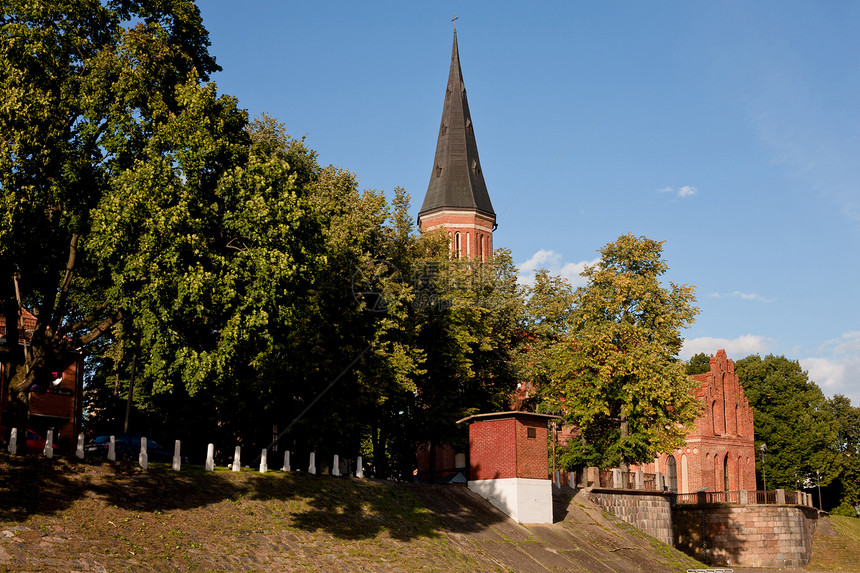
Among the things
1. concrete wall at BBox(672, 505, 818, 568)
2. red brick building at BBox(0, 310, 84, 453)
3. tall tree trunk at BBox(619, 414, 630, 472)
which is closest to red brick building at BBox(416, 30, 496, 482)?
concrete wall at BBox(672, 505, 818, 568)

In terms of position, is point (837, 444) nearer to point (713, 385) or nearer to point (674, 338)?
point (713, 385)

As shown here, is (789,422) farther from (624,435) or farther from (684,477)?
(624,435)

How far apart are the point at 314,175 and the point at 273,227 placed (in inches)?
882

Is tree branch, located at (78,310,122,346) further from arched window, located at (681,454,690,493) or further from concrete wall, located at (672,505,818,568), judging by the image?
arched window, located at (681,454,690,493)

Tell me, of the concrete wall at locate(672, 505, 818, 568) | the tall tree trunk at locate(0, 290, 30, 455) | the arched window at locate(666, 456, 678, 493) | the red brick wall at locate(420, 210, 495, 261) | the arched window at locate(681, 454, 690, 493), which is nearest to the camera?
the tall tree trunk at locate(0, 290, 30, 455)

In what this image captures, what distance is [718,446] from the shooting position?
65562mm

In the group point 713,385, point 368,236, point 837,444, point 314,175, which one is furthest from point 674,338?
point 837,444

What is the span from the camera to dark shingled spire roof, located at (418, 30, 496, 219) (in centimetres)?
8506

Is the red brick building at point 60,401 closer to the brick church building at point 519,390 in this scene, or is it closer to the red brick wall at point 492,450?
the red brick wall at point 492,450

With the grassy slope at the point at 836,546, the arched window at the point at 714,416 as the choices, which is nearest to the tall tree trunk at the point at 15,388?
the grassy slope at the point at 836,546

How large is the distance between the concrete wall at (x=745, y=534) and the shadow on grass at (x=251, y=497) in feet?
88.1

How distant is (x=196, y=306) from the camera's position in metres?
19.3

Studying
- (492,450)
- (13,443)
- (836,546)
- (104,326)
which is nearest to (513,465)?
(492,450)

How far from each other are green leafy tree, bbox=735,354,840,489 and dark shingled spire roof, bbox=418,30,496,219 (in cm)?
3214
